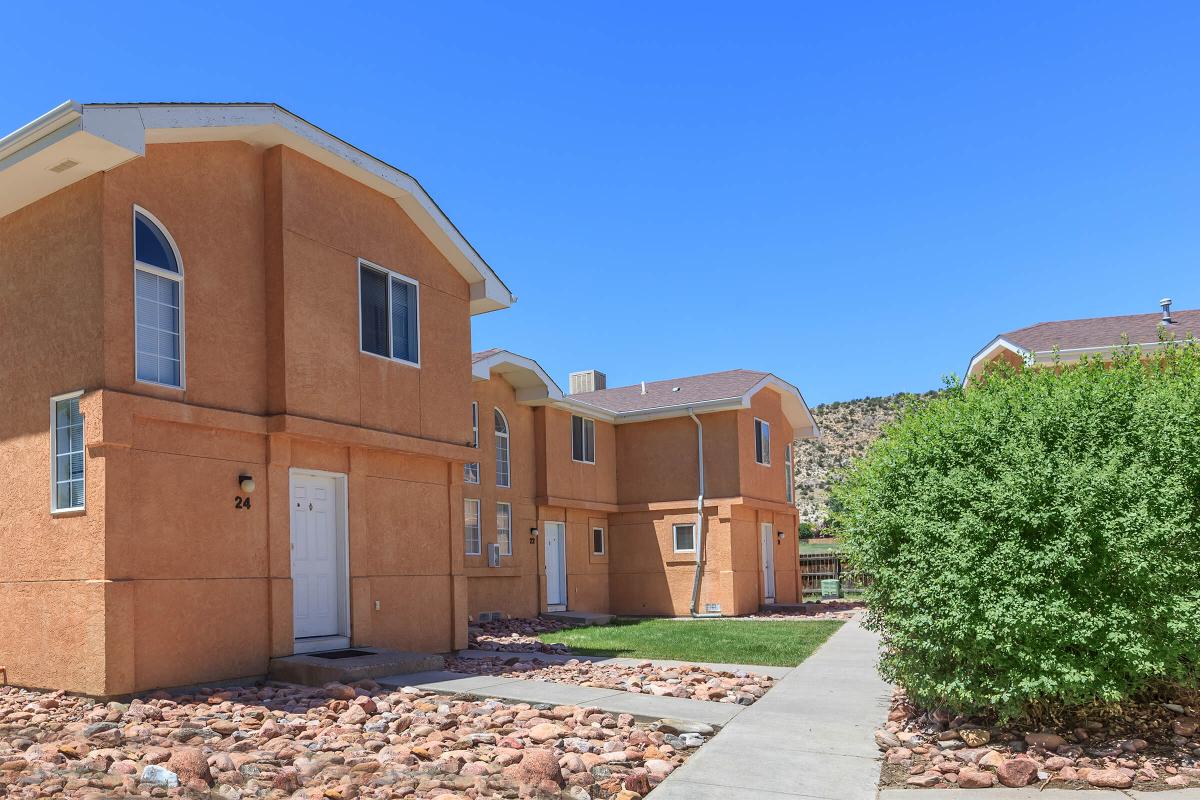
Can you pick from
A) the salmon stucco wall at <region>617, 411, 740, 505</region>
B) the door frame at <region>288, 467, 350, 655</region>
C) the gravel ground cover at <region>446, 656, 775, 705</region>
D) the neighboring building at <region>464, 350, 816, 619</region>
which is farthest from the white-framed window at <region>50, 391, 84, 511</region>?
the salmon stucco wall at <region>617, 411, 740, 505</region>

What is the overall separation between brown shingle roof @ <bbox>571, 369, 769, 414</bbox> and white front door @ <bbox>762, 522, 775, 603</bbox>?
407cm

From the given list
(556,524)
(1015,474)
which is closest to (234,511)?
(1015,474)

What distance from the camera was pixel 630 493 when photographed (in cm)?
2448

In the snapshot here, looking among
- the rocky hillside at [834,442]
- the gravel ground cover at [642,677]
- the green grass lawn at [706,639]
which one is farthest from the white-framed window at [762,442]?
the rocky hillside at [834,442]

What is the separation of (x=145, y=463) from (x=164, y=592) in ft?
4.25

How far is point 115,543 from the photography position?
29.6 feet

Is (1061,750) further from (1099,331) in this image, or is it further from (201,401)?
(1099,331)

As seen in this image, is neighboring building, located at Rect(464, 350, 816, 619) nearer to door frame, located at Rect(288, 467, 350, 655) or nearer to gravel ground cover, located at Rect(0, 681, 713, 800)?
door frame, located at Rect(288, 467, 350, 655)

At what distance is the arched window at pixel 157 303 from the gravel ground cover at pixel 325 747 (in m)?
3.25

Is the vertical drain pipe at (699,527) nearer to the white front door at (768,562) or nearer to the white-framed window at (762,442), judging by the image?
the white-framed window at (762,442)

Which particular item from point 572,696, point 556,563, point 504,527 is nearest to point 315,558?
point 572,696

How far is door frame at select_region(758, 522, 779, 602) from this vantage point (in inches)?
993

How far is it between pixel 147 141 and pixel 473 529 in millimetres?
11061

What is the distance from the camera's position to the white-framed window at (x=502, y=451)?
20.5 metres
